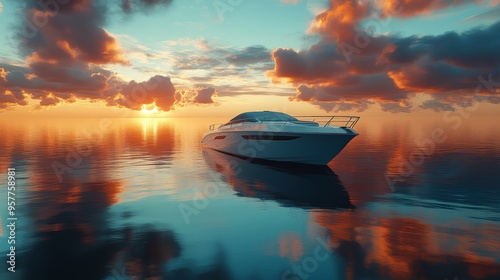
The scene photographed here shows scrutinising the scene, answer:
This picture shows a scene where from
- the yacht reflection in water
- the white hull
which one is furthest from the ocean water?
the white hull

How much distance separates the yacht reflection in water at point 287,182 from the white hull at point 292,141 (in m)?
0.75

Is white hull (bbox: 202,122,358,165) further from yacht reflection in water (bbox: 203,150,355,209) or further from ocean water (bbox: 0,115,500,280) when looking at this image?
ocean water (bbox: 0,115,500,280)

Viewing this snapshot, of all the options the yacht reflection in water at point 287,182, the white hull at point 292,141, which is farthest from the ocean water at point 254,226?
the white hull at point 292,141

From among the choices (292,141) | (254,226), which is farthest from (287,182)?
(254,226)

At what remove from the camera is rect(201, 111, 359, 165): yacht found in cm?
1680

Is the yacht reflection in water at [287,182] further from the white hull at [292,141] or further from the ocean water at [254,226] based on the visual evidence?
the white hull at [292,141]

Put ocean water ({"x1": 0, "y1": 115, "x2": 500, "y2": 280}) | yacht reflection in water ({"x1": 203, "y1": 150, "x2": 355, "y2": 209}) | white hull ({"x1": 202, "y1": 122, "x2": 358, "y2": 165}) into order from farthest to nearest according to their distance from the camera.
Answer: white hull ({"x1": 202, "y1": 122, "x2": 358, "y2": 165}) → yacht reflection in water ({"x1": 203, "y1": 150, "x2": 355, "y2": 209}) → ocean water ({"x1": 0, "y1": 115, "x2": 500, "y2": 280})

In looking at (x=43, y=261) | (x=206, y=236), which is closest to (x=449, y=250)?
(x=206, y=236)

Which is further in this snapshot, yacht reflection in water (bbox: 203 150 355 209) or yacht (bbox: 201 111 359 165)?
yacht (bbox: 201 111 359 165)

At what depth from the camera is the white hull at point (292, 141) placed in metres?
16.7

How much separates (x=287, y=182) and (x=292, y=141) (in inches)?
153

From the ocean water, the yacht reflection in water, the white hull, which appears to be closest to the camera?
the ocean water

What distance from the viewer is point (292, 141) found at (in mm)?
17625

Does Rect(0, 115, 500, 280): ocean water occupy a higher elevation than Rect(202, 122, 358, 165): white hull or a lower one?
lower
